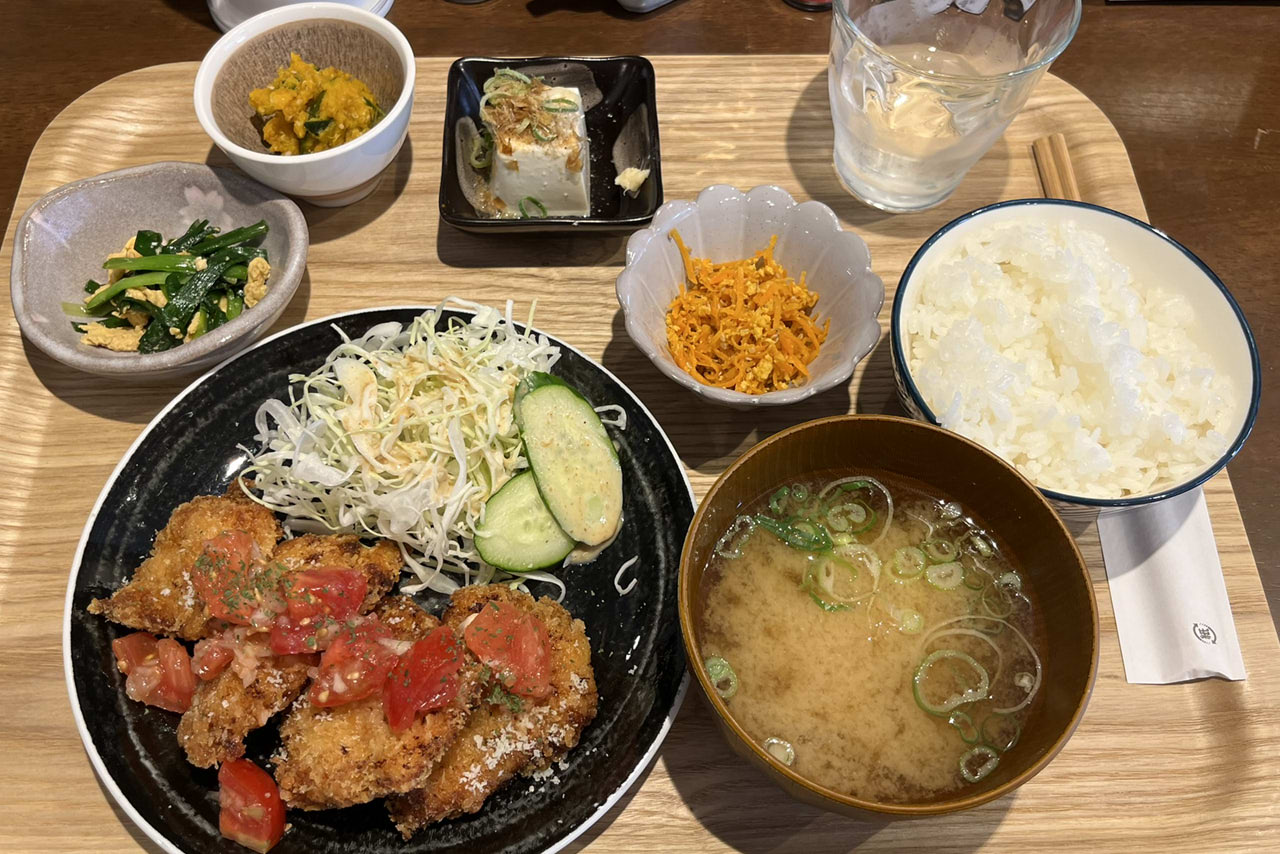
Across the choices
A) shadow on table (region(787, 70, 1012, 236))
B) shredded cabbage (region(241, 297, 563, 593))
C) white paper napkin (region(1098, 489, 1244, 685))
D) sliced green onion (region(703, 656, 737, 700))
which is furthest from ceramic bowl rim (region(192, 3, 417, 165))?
white paper napkin (region(1098, 489, 1244, 685))

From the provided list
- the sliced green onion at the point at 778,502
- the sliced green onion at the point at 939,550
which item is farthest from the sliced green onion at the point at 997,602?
the sliced green onion at the point at 778,502

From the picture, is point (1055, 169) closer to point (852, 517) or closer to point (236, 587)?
point (852, 517)

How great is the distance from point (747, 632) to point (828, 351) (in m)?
0.89

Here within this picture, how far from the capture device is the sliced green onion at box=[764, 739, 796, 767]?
1.65 meters

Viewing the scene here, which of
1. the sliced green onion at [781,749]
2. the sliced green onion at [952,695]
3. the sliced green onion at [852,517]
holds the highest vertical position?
the sliced green onion at [852,517]

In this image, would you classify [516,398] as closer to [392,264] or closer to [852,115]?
[392,264]

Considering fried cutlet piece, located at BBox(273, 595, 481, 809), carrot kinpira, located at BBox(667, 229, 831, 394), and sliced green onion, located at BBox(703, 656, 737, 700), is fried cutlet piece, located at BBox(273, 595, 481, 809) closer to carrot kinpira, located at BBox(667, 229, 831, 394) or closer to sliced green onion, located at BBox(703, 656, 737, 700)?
sliced green onion, located at BBox(703, 656, 737, 700)

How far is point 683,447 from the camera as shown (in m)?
2.37

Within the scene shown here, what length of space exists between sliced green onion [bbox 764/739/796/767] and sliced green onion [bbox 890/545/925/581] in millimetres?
474

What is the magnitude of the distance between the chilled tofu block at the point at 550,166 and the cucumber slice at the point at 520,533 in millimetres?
1040

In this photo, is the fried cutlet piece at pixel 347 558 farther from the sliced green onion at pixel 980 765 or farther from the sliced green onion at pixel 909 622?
the sliced green onion at pixel 980 765

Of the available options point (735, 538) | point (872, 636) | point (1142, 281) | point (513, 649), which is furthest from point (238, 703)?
point (1142, 281)

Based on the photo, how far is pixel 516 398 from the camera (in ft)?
7.22

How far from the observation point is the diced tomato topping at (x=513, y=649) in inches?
70.2
